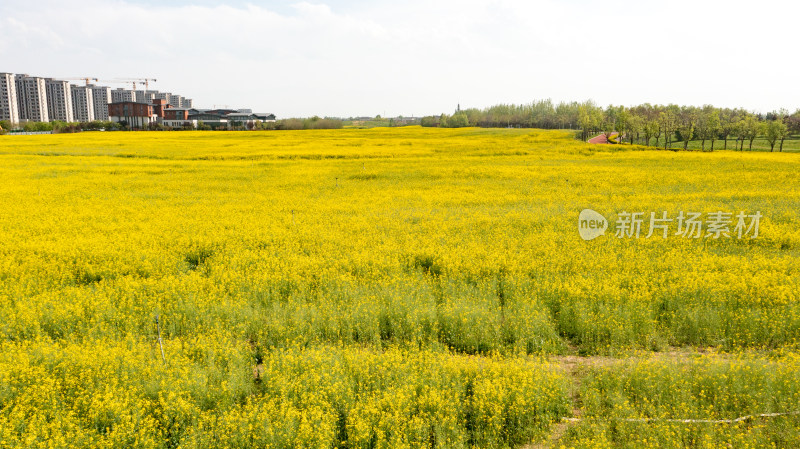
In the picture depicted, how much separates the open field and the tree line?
5802 centimetres

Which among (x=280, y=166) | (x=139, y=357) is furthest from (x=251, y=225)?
(x=280, y=166)

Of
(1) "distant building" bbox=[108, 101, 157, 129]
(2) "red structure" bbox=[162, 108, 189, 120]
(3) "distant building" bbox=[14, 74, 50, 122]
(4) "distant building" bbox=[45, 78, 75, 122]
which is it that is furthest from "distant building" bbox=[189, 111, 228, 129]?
(4) "distant building" bbox=[45, 78, 75, 122]

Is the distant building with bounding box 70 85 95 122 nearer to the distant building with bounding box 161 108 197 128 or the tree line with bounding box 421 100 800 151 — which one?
the distant building with bounding box 161 108 197 128

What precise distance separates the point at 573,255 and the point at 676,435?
24.3ft

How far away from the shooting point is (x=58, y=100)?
183125 mm

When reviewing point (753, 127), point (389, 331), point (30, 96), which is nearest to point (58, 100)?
point (30, 96)

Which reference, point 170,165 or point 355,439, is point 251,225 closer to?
point 355,439

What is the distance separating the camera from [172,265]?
495 inches

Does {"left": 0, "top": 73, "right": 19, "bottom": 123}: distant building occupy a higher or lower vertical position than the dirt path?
higher

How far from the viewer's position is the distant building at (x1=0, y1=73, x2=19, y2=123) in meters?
158

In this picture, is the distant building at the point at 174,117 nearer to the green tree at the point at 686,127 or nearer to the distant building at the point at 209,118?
the distant building at the point at 209,118

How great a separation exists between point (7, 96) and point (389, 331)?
204597 mm

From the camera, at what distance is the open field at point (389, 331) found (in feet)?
20.5

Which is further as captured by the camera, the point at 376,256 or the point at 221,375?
the point at 376,256
